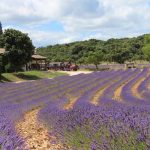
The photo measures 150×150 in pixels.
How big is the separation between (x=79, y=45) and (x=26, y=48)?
9387 cm

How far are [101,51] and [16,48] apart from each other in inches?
2266

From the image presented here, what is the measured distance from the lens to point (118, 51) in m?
131

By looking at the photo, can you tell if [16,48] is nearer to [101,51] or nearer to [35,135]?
[35,135]

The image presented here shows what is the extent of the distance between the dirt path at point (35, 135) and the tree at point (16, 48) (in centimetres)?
4841

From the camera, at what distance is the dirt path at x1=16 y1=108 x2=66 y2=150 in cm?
1116

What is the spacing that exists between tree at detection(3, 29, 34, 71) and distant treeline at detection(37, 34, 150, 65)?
127 ft

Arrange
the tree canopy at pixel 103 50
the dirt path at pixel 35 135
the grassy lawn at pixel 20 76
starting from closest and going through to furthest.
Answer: the dirt path at pixel 35 135 < the grassy lawn at pixel 20 76 < the tree canopy at pixel 103 50

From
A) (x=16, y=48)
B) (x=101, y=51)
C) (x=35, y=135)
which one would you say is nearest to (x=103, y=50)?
(x=101, y=51)

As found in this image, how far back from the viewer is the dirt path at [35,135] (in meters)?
11.2

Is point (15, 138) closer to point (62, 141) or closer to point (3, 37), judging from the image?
point (62, 141)

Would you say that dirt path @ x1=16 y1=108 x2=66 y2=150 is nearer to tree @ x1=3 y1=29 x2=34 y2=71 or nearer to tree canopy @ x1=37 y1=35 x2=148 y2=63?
tree @ x1=3 y1=29 x2=34 y2=71

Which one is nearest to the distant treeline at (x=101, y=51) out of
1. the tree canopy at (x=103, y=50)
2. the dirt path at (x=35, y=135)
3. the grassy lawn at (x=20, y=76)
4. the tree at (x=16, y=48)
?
the tree canopy at (x=103, y=50)

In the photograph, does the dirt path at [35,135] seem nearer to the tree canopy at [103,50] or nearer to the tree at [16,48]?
the tree at [16,48]

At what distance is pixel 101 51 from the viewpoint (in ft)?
Result: 403
